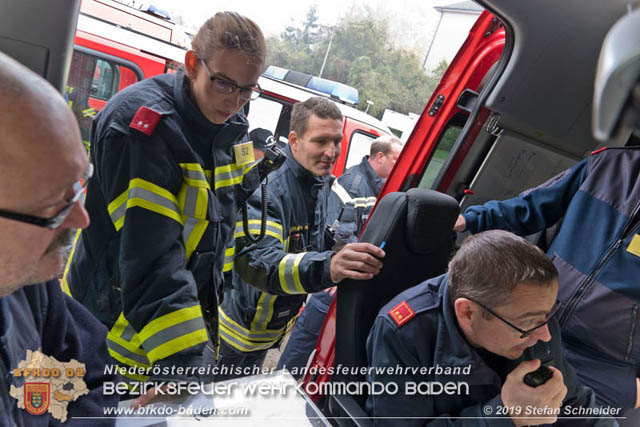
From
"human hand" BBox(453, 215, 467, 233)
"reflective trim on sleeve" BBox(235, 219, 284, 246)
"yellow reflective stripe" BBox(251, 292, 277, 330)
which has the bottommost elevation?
"yellow reflective stripe" BBox(251, 292, 277, 330)

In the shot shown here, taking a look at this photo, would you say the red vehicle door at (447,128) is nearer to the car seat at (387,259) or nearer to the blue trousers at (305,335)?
the car seat at (387,259)

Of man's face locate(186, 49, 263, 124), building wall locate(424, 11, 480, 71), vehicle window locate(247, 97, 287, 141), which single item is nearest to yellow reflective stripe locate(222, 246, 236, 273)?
man's face locate(186, 49, 263, 124)

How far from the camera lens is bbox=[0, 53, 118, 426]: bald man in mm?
688

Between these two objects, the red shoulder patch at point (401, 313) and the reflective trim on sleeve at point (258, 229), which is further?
the reflective trim on sleeve at point (258, 229)

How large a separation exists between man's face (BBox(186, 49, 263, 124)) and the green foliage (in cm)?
2494

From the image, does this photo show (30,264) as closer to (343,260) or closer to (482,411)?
(343,260)

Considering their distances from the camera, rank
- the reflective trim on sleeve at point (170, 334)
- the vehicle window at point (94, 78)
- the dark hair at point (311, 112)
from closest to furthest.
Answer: the reflective trim on sleeve at point (170, 334), the dark hair at point (311, 112), the vehicle window at point (94, 78)

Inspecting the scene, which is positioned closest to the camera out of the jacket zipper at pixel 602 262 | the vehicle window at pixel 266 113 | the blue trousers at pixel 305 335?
the jacket zipper at pixel 602 262

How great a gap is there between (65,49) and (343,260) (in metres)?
1.09

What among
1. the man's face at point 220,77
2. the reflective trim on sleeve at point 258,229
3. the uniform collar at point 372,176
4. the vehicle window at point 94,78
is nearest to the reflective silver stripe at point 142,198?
the man's face at point 220,77

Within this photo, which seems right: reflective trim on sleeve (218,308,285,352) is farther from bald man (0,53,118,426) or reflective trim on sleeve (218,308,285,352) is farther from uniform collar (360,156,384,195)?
uniform collar (360,156,384,195)

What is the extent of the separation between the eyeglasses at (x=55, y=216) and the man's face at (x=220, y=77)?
56 cm

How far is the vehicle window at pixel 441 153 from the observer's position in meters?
2.17

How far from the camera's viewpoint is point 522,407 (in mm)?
1280
